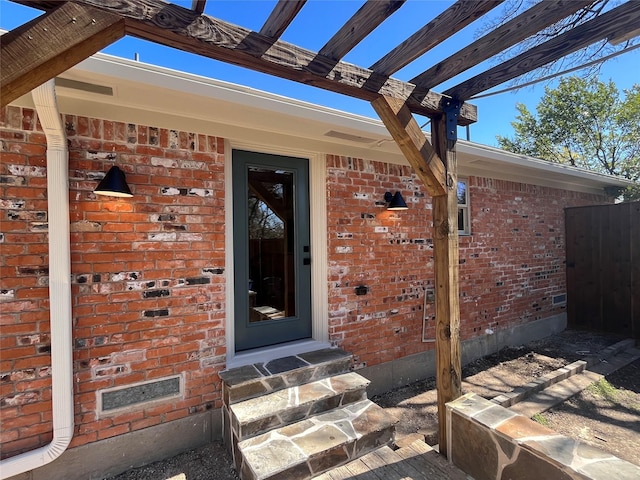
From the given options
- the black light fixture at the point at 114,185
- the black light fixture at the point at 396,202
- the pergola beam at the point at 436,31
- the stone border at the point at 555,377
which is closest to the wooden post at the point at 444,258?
the pergola beam at the point at 436,31

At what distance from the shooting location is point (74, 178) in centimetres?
235

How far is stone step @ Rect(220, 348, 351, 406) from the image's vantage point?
8.48ft

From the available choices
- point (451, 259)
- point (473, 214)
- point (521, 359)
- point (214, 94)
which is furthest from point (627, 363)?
point (214, 94)

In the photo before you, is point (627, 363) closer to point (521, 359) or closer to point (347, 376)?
point (521, 359)

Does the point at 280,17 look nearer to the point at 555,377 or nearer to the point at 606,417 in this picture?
the point at 606,417

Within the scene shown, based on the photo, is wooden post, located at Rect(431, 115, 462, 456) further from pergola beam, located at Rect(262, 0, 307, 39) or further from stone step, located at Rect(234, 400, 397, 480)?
pergola beam, located at Rect(262, 0, 307, 39)

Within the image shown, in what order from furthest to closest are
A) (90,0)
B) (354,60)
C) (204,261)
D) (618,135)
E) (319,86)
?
(618,135), (204,261), (354,60), (319,86), (90,0)

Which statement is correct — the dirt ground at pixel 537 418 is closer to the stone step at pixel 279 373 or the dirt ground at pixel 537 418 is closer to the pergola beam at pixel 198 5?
the stone step at pixel 279 373

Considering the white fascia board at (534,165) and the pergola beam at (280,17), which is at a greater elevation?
the white fascia board at (534,165)

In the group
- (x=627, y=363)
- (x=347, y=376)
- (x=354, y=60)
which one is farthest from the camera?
(x=627, y=363)

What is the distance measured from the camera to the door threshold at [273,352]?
2955 mm

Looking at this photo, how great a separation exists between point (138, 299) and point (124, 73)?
5.42 ft

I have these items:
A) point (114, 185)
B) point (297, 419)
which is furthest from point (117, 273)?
point (297, 419)

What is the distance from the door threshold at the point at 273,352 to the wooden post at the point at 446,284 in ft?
4.36
